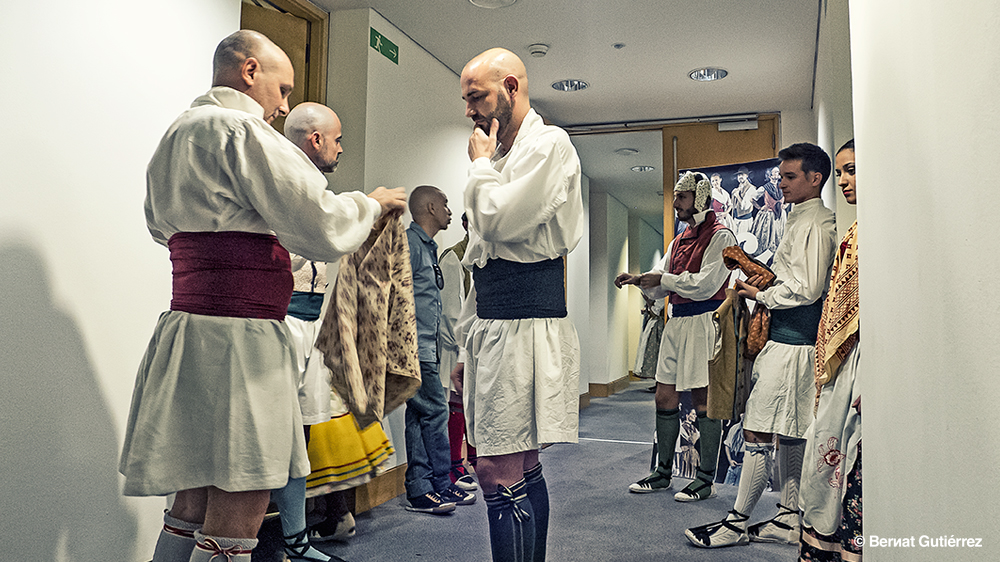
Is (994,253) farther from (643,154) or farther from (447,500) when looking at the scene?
(643,154)

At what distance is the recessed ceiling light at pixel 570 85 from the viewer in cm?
521

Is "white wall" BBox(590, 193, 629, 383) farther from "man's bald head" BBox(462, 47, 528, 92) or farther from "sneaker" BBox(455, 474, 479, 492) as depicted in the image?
"man's bald head" BBox(462, 47, 528, 92)

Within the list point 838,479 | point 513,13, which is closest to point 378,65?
point 513,13

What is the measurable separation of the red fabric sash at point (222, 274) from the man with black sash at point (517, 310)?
540mm

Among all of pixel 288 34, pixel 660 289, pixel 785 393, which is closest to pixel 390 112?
pixel 288 34

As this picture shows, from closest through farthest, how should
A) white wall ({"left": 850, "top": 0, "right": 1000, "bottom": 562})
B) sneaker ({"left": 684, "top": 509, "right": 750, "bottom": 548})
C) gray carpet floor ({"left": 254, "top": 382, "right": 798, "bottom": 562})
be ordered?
white wall ({"left": 850, "top": 0, "right": 1000, "bottom": 562})
gray carpet floor ({"left": 254, "top": 382, "right": 798, "bottom": 562})
sneaker ({"left": 684, "top": 509, "right": 750, "bottom": 548})

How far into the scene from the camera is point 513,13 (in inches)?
157

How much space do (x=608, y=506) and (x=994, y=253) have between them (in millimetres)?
3220

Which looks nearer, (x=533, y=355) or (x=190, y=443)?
(x=190, y=443)

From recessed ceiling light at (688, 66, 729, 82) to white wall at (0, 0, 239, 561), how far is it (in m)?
3.67

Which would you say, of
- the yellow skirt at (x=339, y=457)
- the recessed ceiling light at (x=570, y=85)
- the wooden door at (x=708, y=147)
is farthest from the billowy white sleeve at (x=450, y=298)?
the wooden door at (x=708, y=147)

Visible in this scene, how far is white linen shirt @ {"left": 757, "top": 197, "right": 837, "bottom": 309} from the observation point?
2.54 m

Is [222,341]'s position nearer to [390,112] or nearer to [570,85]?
[390,112]

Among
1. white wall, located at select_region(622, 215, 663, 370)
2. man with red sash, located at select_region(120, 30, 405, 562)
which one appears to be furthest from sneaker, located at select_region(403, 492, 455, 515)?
white wall, located at select_region(622, 215, 663, 370)
